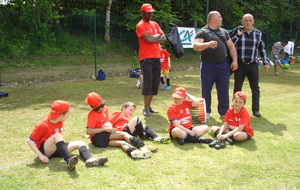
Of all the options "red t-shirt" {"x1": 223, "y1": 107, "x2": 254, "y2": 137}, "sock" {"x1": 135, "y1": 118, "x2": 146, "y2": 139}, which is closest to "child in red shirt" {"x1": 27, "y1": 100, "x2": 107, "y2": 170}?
"sock" {"x1": 135, "y1": 118, "x2": 146, "y2": 139}

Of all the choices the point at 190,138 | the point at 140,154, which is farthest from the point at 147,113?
the point at 140,154

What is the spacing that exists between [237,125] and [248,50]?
2055mm

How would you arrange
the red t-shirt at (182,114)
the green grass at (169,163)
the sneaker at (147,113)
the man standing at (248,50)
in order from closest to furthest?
the green grass at (169,163) < the red t-shirt at (182,114) < the man standing at (248,50) < the sneaker at (147,113)

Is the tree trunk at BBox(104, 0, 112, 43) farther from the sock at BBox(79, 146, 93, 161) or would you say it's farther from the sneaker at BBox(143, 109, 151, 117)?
Result: the sock at BBox(79, 146, 93, 161)

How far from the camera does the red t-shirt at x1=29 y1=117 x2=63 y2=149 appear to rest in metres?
4.09

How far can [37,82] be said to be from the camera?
39.6 feet

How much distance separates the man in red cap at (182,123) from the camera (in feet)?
16.1

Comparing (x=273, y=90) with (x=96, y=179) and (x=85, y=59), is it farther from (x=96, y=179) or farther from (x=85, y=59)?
(x=85, y=59)

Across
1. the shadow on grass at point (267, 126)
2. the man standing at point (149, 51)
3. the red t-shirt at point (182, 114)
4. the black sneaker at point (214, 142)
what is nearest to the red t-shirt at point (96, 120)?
the red t-shirt at point (182, 114)

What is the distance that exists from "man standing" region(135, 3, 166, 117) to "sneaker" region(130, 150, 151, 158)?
7.85 ft

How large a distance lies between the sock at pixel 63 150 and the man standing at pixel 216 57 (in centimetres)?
301

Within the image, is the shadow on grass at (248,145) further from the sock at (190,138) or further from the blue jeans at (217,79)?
the blue jeans at (217,79)

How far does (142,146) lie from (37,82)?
8.56 meters

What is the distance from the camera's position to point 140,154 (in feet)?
14.0
